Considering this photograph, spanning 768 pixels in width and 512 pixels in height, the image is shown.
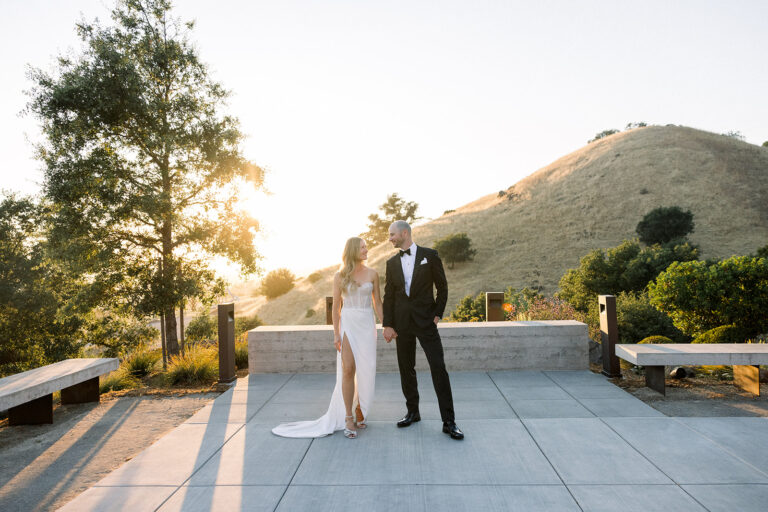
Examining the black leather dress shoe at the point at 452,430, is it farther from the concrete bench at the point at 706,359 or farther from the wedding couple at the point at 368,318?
the concrete bench at the point at 706,359

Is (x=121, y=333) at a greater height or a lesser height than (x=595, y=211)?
lesser

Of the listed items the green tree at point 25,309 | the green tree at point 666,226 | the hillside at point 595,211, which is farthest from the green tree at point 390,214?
the green tree at point 25,309

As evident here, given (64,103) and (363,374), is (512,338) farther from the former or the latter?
(64,103)

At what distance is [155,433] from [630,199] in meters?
52.1

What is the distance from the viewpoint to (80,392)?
6.50 m

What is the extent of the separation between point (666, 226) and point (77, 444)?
44595 millimetres

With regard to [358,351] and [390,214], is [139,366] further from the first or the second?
[390,214]

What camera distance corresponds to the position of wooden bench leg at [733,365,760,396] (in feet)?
19.5

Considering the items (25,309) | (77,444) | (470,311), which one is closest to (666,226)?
(470,311)

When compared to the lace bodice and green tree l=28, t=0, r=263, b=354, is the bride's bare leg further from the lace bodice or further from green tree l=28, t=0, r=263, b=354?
green tree l=28, t=0, r=263, b=354

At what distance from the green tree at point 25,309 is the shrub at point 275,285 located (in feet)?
118

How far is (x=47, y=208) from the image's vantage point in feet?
40.1

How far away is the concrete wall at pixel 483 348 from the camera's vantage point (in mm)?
7410

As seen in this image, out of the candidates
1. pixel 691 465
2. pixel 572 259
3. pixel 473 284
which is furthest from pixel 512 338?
pixel 572 259
